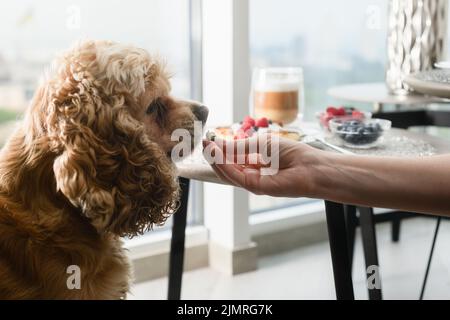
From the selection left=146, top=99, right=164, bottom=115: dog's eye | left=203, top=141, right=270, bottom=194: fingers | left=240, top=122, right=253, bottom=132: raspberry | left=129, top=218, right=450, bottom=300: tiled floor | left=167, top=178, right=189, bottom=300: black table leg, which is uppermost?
left=146, top=99, right=164, bottom=115: dog's eye

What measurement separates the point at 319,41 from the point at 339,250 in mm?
1927

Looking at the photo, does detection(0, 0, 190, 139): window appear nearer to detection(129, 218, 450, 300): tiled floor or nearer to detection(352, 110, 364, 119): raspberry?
detection(352, 110, 364, 119): raspberry

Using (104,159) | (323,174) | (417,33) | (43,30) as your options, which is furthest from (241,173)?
(43,30)

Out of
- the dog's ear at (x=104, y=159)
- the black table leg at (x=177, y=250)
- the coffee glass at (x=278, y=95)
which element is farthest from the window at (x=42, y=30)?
the dog's ear at (x=104, y=159)

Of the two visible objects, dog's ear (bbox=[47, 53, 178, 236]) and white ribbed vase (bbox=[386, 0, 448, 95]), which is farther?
white ribbed vase (bbox=[386, 0, 448, 95])

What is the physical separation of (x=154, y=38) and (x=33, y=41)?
0.55 meters

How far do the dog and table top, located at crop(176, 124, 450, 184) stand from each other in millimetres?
276

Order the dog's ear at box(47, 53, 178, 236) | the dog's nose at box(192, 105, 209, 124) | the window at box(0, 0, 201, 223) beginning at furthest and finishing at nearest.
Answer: the window at box(0, 0, 201, 223)
the dog's nose at box(192, 105, 209, 124)
the dog's ear at box(47, 53, 178, 236)

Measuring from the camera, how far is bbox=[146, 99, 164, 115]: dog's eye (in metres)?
1.36

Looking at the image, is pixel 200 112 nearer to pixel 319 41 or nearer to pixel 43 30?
pixel 43 30

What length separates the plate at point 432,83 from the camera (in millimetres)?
1497

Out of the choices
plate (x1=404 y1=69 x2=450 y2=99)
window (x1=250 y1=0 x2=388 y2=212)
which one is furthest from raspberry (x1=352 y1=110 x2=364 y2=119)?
window (x1=250 y1=0 x2=388 y2=212)

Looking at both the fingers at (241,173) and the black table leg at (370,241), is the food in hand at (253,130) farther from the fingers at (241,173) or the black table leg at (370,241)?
the black table leg at (370,241)

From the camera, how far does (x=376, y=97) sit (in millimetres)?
2279
